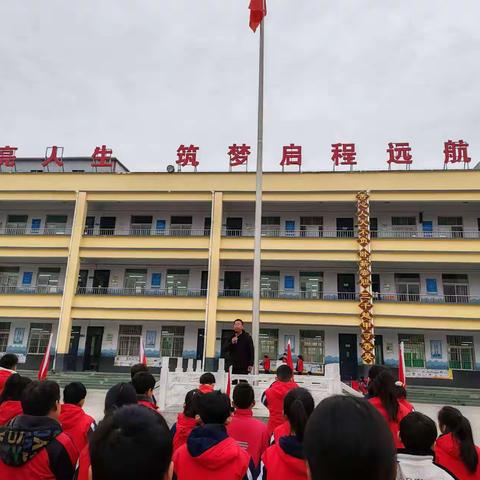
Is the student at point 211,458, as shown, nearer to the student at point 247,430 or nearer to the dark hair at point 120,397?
the dark hair at point 120,397

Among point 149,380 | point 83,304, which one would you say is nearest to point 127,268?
point 83,304

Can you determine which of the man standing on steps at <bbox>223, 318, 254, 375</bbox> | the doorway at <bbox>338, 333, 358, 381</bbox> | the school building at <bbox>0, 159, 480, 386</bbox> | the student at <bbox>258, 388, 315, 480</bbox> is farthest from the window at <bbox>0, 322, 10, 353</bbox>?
the student at <bbox>258, 388, 315, 480</bbox>

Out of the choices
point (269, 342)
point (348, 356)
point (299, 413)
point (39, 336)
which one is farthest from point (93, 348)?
point (299, 413)

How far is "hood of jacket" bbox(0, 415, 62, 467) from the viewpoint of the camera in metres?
2.43

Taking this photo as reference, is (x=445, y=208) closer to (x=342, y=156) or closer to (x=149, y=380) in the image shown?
(x=342, y=156)

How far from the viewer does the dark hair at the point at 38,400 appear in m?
2.70

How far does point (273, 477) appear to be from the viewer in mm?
2541

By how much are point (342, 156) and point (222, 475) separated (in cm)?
2036

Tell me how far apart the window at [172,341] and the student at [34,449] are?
19708 mm

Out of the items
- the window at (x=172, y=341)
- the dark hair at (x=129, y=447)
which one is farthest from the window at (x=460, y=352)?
the dark hair at (x=129, y=447)

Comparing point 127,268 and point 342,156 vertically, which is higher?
point 342,156

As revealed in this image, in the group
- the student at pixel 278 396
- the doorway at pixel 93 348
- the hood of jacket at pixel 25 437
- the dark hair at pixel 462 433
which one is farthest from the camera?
the doorway at pixel 93 348

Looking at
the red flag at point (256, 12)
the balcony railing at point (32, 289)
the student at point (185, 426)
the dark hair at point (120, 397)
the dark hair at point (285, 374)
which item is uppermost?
the red flag at point (256, 12)

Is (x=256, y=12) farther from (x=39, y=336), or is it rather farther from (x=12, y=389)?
(x=39, y=336)
